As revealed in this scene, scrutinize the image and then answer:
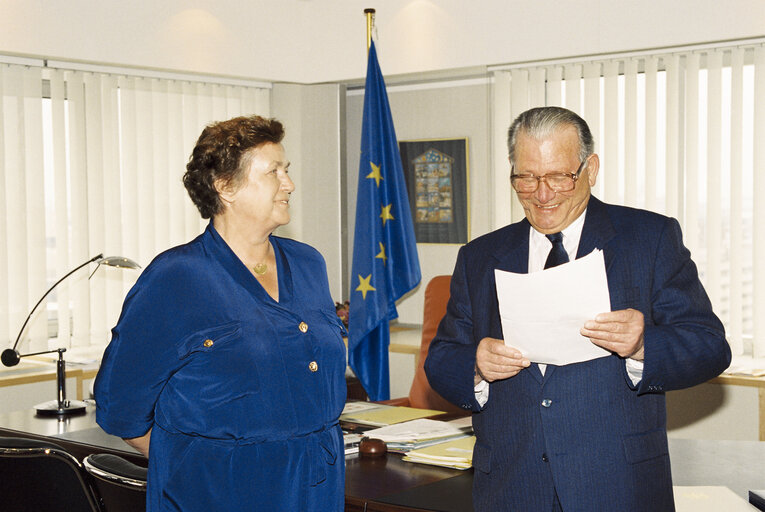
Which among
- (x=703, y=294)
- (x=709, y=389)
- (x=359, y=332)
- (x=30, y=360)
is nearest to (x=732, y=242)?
(x=709, y=389)

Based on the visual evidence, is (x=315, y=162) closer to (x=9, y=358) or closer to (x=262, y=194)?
(x=9, y=358)

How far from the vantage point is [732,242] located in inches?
186

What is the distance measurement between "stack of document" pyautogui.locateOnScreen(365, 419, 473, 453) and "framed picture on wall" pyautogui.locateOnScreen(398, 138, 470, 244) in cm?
293

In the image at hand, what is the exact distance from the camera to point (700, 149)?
15.9ft

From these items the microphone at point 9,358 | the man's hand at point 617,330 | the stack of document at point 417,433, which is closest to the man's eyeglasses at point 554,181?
the man's hand at point 617,330

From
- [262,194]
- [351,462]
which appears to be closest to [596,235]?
[262,194]

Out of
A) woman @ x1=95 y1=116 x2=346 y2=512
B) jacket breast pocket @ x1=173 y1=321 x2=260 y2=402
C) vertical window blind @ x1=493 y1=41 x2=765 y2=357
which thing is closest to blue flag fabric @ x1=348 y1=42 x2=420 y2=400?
vertical window blind @ x1=493 y1=41 x2=765 y2=357

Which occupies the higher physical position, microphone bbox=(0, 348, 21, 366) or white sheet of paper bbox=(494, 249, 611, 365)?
white sheet of paper bbox=(494, 249, 611, 365)

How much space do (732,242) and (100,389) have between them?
3.64 metres

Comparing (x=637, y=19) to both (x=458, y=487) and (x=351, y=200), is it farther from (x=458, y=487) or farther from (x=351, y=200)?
(x=458, y=487)

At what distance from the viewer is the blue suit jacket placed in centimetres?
185

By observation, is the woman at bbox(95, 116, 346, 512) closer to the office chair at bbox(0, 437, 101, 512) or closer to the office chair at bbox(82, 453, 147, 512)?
the office chair at bbox(82, 453, 147, 512)

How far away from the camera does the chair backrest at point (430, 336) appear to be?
13.4ft

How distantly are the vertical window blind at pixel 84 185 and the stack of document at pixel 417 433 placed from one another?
2712 mm
